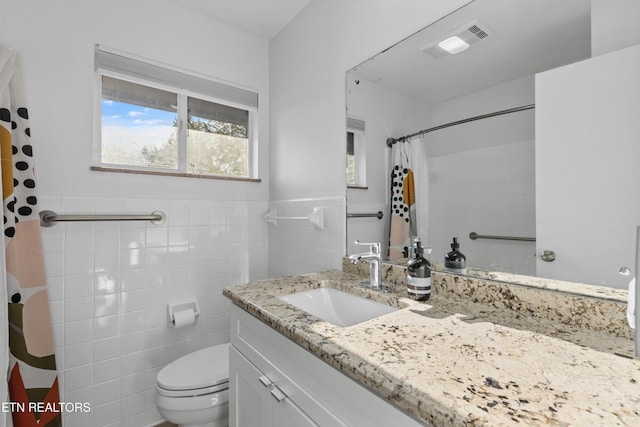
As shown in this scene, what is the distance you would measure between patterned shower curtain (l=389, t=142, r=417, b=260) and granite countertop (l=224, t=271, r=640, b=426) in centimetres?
41

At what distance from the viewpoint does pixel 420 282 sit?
40.5 inches

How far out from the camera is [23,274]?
1.33m

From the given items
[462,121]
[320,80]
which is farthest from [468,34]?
[320,80]

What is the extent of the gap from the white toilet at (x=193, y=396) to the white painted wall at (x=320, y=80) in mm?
773

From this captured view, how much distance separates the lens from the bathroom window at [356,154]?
1501 millimetres

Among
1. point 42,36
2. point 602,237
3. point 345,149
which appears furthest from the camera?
point 345,149

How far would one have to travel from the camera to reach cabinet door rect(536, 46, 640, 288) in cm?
74

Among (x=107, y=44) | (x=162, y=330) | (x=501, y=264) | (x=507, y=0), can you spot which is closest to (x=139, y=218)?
(x=162, y=330)

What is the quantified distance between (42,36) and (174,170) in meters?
0.86

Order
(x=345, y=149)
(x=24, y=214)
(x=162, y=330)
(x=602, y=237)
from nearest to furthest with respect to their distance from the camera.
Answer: (x=602, y=237)
(x=24, y=214)
(x=345, y=149)
(x=162, y=330)

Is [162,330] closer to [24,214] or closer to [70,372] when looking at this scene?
[70,372]

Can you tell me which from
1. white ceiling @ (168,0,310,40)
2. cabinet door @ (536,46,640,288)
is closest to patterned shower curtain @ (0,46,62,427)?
white ceiling @ (168,0,310,40)

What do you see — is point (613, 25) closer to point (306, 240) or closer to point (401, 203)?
point (401, 203)

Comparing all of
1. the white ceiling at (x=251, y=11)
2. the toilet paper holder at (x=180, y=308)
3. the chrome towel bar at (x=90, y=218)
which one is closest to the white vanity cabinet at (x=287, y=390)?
the toilet paper holder at (x=180, y=308)
